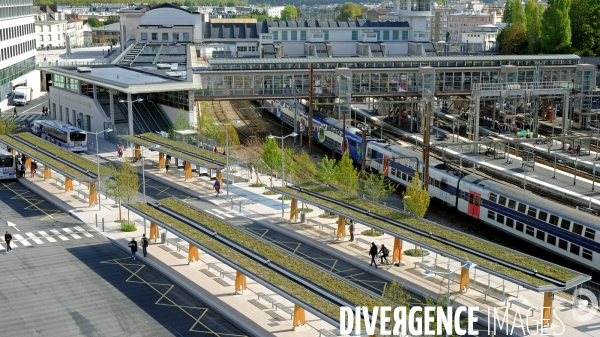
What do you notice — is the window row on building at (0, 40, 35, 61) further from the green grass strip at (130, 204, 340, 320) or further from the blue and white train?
the green grass strip at (130, 204, 340, 320)

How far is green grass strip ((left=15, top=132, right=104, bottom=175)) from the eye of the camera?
6465 cm

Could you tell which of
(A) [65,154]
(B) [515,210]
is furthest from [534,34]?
(A) [65,154]

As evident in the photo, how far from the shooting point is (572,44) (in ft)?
424

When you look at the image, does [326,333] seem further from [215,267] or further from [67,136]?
[67,136]

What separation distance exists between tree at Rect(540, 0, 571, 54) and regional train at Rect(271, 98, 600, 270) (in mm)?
63582

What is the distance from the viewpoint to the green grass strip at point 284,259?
35328mm

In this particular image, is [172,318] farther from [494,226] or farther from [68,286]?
[494,226]

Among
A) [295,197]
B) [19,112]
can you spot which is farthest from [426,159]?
[19,112]

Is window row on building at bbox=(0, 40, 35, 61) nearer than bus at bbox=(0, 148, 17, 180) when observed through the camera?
No

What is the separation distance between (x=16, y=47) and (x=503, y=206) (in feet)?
300

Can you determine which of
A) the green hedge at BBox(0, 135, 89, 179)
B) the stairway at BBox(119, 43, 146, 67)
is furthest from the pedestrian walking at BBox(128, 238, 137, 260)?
the stairway at BBox(119, 43, 146, 67)

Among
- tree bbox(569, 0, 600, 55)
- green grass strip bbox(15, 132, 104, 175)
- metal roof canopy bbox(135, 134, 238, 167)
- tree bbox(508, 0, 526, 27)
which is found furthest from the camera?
tree bbox(508, 0, 526, 27)

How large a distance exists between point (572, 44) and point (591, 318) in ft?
327

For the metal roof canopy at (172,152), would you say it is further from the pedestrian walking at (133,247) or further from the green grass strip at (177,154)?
the pedestrian walking at (133,247)
